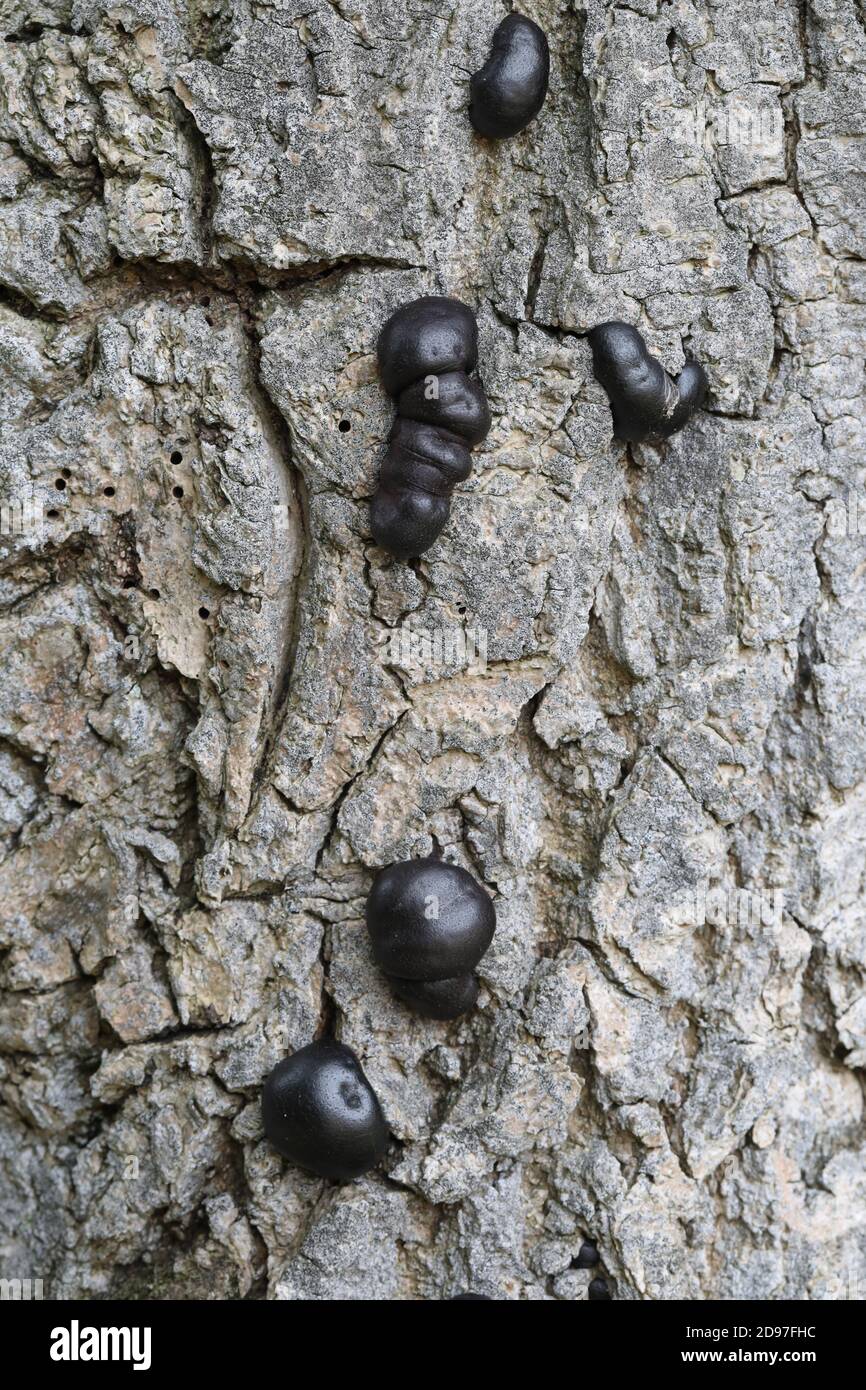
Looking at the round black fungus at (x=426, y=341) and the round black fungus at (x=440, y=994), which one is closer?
the round black fungus at (x=426, y=341)

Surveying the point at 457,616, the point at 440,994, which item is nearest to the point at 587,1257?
Answer: the point at 440,994

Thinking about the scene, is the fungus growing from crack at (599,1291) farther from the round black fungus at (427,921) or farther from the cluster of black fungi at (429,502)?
the round black fungus at (427,921)

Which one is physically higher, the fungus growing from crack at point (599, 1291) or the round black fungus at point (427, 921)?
the round black fungus at point (427, 921)

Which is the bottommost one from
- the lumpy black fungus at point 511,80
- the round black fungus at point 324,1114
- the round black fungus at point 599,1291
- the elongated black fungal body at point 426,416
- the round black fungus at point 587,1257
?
the round black fungus at point 599,1291

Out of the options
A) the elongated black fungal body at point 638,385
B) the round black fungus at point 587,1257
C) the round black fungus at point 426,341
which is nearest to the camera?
the round black fungus at point 426,341

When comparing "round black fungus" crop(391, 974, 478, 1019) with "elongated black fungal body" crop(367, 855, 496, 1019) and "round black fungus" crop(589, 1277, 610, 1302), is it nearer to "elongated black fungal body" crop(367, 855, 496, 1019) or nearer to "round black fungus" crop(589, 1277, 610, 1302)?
"elongated black fungal body" crop(367, 855, 496, 1019)

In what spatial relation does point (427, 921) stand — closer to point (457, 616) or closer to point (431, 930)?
point (431, 930)

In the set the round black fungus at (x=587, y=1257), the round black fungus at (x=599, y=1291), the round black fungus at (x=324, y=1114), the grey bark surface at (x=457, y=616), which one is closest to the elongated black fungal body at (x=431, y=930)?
the grey bark surface at (x=457, y=616)

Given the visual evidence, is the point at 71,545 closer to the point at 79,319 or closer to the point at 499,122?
the point at 79,319

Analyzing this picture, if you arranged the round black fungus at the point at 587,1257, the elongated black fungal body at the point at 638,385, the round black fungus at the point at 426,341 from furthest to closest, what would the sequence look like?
the round black fungus at the point at 587,1257 < the elongated black fungal body at the point at 638,385 < the round black fungus at the point at 426,341
